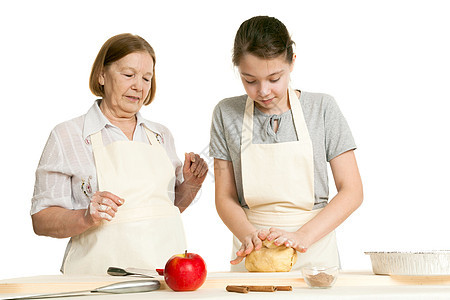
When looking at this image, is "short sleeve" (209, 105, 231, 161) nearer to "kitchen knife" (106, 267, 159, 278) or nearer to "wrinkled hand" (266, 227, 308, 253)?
"wrinkled hand" (266, 227, 308, 253)

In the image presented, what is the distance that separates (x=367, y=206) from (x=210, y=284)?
1.89 meters

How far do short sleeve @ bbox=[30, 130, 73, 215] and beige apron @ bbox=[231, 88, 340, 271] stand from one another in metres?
0.67

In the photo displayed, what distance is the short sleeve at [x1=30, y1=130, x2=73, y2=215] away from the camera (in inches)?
90.5

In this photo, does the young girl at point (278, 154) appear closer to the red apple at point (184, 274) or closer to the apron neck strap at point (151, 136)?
the apron neck strap at point (151, 136)

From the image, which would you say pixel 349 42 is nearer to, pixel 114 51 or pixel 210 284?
pixel 114 51

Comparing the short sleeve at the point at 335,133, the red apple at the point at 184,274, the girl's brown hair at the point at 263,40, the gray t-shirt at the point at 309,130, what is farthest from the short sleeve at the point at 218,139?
the red apple at the point at 184,274

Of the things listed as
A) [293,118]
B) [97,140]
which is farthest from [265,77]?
[97,140]

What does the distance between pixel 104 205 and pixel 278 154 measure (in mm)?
666

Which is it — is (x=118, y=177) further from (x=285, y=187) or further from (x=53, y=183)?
(x=285, y=187)

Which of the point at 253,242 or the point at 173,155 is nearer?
the point at 253,242

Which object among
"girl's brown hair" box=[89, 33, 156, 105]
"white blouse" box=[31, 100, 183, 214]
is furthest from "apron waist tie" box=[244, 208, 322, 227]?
"girl's brown hair" box=[89, 33, 156, 105]

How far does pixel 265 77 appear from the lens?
2148 mm

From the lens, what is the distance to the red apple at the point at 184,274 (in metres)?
1.62

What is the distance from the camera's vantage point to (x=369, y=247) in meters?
3.33
